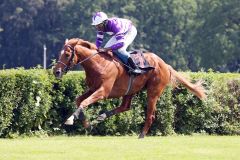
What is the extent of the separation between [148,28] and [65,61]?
198 ft

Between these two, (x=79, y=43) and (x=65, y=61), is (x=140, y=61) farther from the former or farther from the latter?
(x=65, y=61)

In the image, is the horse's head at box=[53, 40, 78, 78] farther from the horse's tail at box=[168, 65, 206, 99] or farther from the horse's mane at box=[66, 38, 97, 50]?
the horse's tail at box=[168, 65, 206, 99]

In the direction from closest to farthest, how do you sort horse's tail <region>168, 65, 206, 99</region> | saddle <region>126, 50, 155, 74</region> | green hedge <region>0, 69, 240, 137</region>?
saddle <region>126, 50, 155, 74</region> → horse's tail <region>168, 65, 206, 99</region> → green hedge <region>0, 69, 240, 137</region>

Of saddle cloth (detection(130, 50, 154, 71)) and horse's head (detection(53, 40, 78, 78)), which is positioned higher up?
horse's head (detection(53, 40, 78, 78))

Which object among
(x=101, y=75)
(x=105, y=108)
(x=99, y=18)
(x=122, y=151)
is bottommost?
(x=105, y=108)

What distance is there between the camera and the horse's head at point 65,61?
14938 millimetres

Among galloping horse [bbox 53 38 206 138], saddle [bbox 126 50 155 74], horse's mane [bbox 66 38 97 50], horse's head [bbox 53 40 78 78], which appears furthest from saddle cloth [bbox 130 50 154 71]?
horse's head [bbox 53 40 78 78]

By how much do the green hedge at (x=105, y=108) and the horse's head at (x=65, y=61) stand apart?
329 cm

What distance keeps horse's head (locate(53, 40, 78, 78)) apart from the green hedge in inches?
130

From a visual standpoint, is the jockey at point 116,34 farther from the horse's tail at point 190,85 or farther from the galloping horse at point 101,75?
the horse's tail at point 190,85

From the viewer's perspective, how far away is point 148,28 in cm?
7519

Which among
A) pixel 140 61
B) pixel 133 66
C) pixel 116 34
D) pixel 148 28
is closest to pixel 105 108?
pixel 140 61

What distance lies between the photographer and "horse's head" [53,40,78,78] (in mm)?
14938

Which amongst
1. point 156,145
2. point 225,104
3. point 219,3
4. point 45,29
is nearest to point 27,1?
point 45,29
